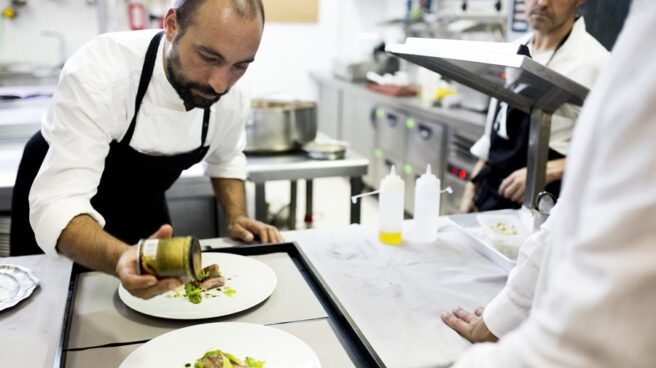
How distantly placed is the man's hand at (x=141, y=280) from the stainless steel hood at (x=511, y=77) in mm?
773

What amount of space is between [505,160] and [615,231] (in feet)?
5.90

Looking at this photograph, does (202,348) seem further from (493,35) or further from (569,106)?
(493,35)

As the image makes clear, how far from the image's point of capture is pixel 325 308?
1.31m

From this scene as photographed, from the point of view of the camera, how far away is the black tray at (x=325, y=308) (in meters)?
1.10

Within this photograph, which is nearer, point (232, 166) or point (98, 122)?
point (98, 122)

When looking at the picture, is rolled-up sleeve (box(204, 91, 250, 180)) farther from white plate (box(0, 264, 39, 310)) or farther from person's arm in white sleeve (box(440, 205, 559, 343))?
person's arm in white sleeve (box(440, 205, 559, 343))

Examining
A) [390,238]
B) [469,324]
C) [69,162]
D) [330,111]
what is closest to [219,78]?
[69,162]

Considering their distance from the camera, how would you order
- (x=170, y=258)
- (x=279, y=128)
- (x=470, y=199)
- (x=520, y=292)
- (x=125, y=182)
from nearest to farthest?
(x=170, y=258), (x=520, y=292), (x=125, y=182), (x=470, y=199), (x=279, y=128)

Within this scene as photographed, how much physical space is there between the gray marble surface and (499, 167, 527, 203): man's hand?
1.26 ft

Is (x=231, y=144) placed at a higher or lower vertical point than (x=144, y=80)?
lower

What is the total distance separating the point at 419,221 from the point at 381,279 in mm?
316

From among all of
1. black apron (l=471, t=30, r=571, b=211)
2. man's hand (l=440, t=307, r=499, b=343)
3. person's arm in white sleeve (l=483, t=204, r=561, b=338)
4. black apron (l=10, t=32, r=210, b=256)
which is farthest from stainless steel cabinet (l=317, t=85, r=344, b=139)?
person's arm in white sleeve (l=483, t=204, r=561, b=338)

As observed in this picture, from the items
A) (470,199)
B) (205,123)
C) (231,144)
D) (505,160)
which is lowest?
(470,199)

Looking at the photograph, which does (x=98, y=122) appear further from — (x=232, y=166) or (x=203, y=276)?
(x=232, y=166)
